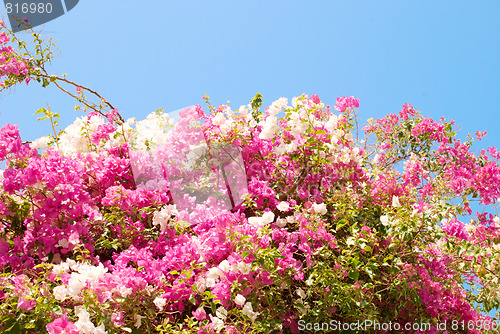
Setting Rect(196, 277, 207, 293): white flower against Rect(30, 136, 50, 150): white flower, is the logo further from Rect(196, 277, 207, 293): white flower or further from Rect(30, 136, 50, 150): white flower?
Rect(196, 277, 207, 293): white flower

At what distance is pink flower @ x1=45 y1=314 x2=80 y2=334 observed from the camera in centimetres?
196

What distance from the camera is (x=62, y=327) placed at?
198 centimetres

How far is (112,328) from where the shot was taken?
210cm

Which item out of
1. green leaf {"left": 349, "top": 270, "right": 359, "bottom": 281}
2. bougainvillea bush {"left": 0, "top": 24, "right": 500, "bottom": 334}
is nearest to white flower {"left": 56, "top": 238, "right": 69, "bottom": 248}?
bougainvillea bush {"left": 0, "top": 24, "right": 500, "bottom": 334}

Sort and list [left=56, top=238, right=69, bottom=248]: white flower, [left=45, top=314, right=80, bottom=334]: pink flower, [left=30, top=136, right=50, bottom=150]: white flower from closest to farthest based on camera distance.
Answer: [left=45, top=314, right=80, bottom=334]: pink flower, [left=56, top=238, right=69, bottom=248]: white flower, [left=30, top=136, right=50, bottom=150]: white flower

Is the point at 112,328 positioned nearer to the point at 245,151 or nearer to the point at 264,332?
the point at 264,332

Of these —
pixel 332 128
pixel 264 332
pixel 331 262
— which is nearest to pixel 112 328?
pixel 264 332

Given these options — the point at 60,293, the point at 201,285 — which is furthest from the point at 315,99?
the point at 60,293

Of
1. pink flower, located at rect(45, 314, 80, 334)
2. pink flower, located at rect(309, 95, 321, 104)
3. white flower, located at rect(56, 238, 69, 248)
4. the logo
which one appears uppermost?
the logo

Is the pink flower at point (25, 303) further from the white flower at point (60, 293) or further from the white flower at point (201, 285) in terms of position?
the white flower at point (201, 285)

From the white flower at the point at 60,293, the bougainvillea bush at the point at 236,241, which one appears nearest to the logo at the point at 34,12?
the bougainvillea bush at the point at 236,241

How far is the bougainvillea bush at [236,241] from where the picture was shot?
2.22 meters

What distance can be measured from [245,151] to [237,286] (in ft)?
3.65

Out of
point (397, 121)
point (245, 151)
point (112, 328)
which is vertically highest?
point (397, 121)
